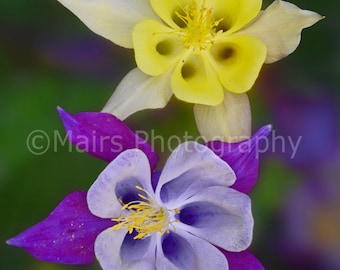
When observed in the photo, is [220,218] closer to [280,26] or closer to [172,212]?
[172,212]

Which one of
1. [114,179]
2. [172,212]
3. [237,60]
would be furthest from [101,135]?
[237,60]

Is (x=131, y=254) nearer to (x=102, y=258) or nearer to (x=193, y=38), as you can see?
(x=102, y=258)

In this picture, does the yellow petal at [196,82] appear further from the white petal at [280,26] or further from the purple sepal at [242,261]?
the purple sepal at [242,261]

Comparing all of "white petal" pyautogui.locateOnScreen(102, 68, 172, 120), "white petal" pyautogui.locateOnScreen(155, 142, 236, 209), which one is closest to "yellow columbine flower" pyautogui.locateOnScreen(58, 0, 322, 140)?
"white petal" pyautogui.locateOnScreen(102, 68, 172, 120)

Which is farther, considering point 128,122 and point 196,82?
point 128,122

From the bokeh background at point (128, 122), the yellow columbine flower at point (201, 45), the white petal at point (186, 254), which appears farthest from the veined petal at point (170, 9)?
the white petal at point (186, 254)

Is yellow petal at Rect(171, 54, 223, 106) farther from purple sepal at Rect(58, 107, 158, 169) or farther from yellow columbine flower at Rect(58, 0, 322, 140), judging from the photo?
purple sepal at Rect(58, 107, 158, 169)

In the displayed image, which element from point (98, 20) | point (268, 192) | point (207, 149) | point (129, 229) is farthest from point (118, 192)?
point (268, 192)
